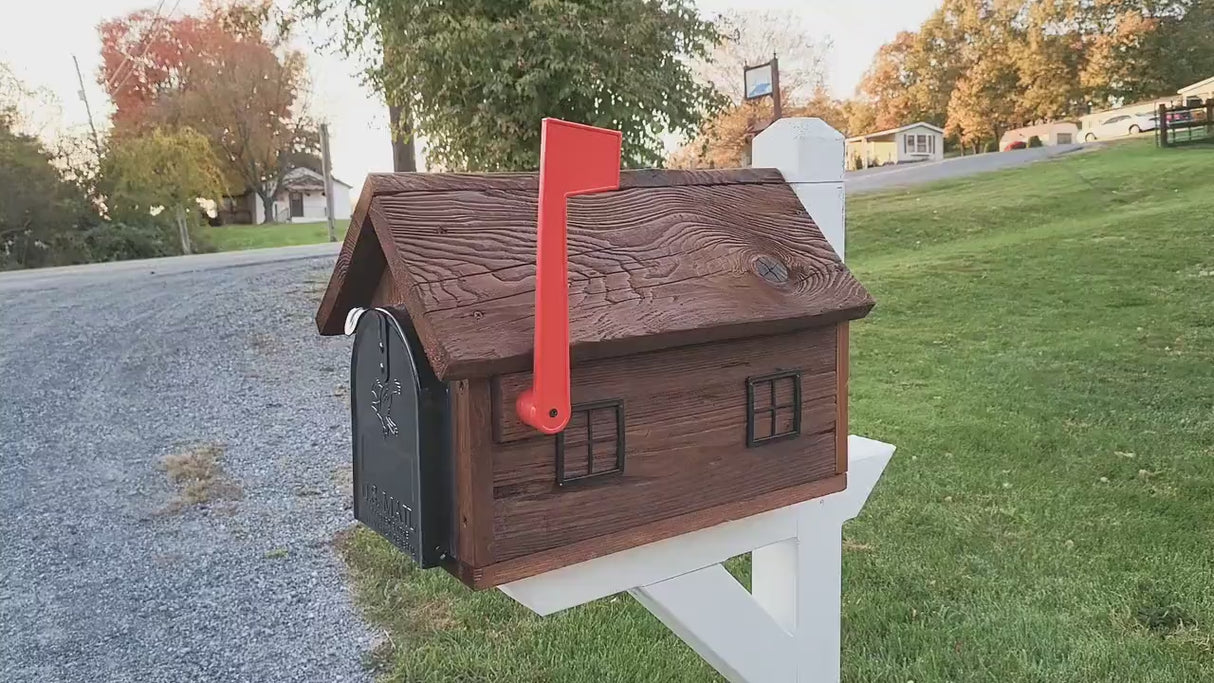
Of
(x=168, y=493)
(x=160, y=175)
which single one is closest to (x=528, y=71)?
(x=168, y=493)

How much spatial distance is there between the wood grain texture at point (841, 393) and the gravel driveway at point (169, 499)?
1.97m

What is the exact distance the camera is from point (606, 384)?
35.7 inches

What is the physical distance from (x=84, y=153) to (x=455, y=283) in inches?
581

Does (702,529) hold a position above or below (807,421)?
below

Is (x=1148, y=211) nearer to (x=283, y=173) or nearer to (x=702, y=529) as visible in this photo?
(x=702, y=529)

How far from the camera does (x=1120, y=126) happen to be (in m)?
14.4

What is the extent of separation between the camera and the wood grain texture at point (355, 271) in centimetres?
92

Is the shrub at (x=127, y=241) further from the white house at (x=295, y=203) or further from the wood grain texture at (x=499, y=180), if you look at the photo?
the wood grain texture at (x=499, y=180)

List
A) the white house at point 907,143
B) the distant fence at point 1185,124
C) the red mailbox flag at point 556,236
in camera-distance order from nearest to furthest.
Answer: the red mailbox flag at point 556,236 < the distant fence at point 1185,124 < the white house at point 907,143

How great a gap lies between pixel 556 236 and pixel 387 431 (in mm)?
295

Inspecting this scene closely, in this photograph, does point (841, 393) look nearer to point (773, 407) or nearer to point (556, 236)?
point (773, 407)

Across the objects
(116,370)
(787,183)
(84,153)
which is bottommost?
(116,370)

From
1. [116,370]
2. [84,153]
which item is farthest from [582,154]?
[84,153]

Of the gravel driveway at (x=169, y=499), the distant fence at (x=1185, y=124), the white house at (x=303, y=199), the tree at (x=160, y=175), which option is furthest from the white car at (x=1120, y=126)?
the white house at (x=303, y=199)
